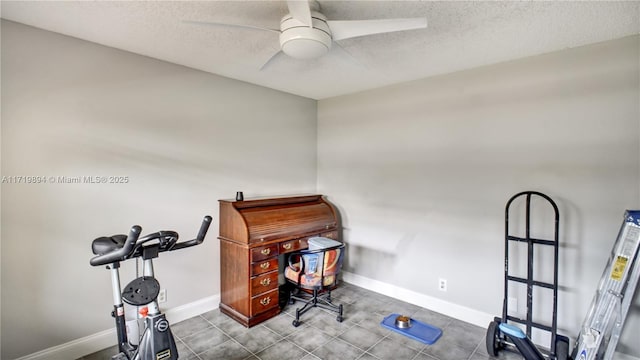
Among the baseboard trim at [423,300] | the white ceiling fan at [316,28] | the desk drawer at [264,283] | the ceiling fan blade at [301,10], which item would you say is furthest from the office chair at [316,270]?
the ceiling fan blade at [301,10]

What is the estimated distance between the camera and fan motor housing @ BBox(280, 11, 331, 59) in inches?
70.0

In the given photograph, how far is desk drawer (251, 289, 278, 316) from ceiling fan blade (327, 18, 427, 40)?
95.8 inches

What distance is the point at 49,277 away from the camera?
2.32 metres

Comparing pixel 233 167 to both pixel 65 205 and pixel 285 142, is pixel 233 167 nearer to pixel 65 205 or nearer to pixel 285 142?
pixel 285 142

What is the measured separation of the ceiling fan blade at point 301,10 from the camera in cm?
157

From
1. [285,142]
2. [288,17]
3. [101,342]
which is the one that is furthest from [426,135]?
[101,342]

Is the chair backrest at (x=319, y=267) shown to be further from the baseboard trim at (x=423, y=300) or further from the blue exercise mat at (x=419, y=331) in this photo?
the baseboard trim at (x=423, y=300)

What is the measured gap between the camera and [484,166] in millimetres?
2955

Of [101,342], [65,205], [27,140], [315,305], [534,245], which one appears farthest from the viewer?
[315,305]

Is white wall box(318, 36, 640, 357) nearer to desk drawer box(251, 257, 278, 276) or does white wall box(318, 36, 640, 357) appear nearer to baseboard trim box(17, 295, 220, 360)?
desk drawer box(251, 257, 278, 276)

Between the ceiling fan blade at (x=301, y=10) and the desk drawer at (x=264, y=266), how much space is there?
2184mm

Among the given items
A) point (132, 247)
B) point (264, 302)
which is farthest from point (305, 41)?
point (264, 302)

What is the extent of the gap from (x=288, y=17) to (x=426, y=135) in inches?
82.3

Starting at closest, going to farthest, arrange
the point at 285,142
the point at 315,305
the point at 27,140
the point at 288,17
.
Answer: the point at 288,17 → the point at 27,140 → the point at 315,305 → the point at 285,142
